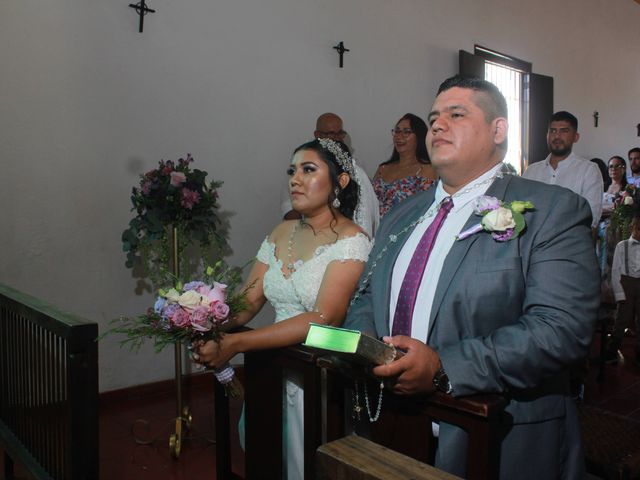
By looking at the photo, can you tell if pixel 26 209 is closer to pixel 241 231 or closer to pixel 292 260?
pixel 241 231

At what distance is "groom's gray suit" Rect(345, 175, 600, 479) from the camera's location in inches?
53.9

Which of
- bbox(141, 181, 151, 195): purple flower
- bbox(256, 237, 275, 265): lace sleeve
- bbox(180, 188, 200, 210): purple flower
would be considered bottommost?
bbox(256, 237, 275, 265): lace sleeve

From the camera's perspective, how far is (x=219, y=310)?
6.08 ft

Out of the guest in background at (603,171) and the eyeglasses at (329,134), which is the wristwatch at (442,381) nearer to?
the eyeglasses at (329,134)

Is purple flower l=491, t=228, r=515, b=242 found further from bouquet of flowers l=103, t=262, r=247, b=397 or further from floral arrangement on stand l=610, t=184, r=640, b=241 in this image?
floral arrangement on stand l=610, t=184, r=640, b=241

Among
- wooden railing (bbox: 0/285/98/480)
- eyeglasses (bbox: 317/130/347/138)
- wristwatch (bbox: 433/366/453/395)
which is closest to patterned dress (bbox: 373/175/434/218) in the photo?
eyeglasses (bbox: 317/130/347/138)

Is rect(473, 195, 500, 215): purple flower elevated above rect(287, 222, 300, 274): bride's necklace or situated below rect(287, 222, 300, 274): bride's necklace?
above

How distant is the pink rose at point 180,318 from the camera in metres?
1.80

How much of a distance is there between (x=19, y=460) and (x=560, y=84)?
25.4ft

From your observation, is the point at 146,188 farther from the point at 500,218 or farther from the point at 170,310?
the point at 500,218

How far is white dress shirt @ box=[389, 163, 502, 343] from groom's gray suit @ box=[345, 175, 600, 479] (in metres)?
0.06

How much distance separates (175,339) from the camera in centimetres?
183

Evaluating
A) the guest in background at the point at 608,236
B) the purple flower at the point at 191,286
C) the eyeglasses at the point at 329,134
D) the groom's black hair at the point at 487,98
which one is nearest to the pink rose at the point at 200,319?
the purple flower at the point at 191,286

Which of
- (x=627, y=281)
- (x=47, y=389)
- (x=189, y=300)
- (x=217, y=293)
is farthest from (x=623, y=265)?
(x=47, y=389)
